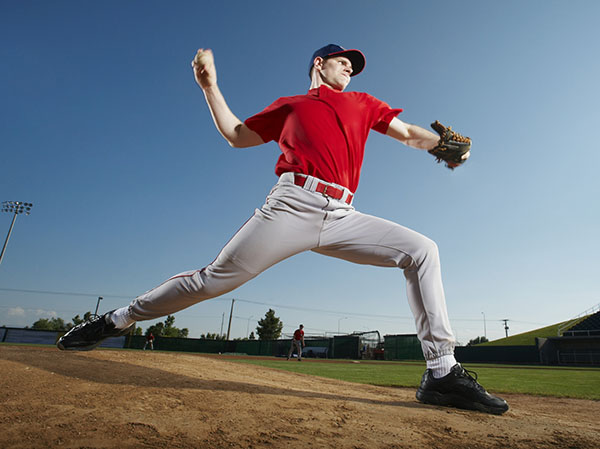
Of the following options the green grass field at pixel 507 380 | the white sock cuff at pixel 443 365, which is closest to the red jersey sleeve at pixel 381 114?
the white sock cuff at pixel 443 365

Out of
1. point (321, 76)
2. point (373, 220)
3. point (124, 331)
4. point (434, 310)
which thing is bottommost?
point (124, 331)

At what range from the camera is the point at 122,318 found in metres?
2.38

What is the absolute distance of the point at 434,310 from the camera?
230cm

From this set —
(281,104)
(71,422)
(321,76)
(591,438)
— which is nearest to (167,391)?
(71,422)

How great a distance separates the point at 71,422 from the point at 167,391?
70 centimetres

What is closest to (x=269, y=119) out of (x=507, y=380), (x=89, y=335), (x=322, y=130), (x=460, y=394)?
(x=322, y=130)

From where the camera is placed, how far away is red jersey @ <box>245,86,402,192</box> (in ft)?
7.28

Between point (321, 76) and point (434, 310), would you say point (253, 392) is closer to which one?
point (434, 310)

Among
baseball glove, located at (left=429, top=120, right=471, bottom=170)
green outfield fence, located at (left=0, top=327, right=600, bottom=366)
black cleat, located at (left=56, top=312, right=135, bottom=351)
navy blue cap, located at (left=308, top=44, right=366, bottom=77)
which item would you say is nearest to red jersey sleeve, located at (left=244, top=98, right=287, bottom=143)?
navy blue cap, located at (left=308, top=44, right=366, bottom=77)

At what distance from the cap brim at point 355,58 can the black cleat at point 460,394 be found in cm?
232

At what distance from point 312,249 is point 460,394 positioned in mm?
1296

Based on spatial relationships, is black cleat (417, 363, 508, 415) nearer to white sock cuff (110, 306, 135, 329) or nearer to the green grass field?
white sock cuff (110, 306, 135, 329)

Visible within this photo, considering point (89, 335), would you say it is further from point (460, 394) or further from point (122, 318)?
point (460, 394)

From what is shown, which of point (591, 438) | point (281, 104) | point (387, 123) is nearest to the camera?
point (591, 438)
